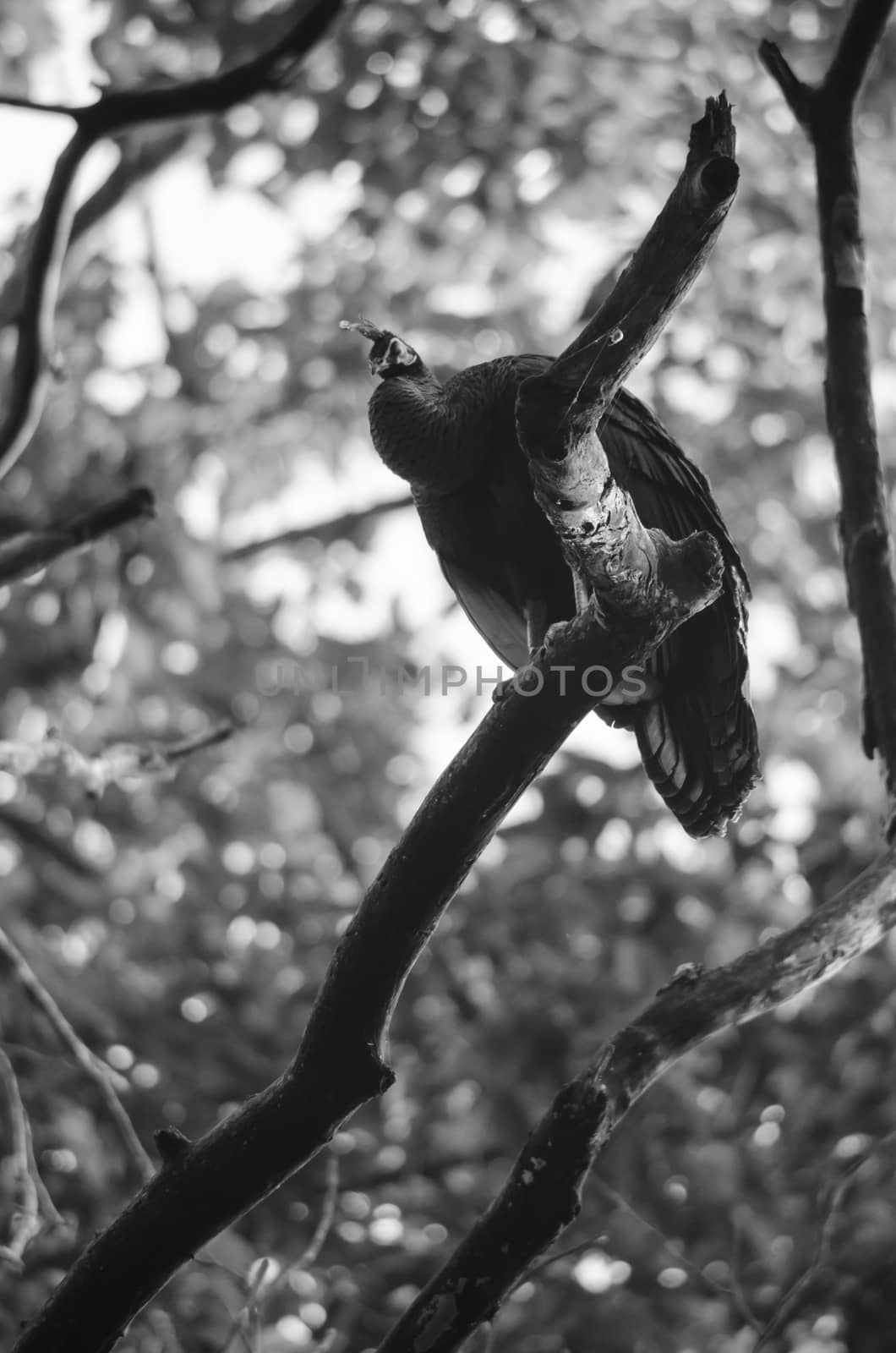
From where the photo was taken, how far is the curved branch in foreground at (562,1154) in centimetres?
214

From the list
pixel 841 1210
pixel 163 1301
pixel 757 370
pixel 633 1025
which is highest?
pixel 633 1025

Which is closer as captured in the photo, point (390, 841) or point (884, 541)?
point (884, 541)

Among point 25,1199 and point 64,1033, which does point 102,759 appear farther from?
point 25,1199

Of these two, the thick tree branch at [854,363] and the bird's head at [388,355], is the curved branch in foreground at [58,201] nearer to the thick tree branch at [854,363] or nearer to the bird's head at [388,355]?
the bird's head at [388,355]

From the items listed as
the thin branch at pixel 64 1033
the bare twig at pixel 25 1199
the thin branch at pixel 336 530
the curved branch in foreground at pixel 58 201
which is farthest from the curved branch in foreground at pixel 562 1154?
the thin branch at pixel 336 530

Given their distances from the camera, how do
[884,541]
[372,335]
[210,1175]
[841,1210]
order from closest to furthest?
1. [210,1175]
2. [884,541]
3. [372,335]
4. [841,1210]

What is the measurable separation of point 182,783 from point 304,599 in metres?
1.26

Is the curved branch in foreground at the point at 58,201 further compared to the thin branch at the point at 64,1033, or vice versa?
the curved branch in foreground at the point at 58,201

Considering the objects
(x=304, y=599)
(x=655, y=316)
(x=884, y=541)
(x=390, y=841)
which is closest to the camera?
(x=655, y=316)

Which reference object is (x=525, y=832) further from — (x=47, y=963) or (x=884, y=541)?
(x=884, y=541)

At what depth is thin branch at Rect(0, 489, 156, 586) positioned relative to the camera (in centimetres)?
365

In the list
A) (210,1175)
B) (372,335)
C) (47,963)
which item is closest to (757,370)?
(372,335)

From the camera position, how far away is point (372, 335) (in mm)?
3957

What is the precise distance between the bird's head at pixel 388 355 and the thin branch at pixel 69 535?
785mm
